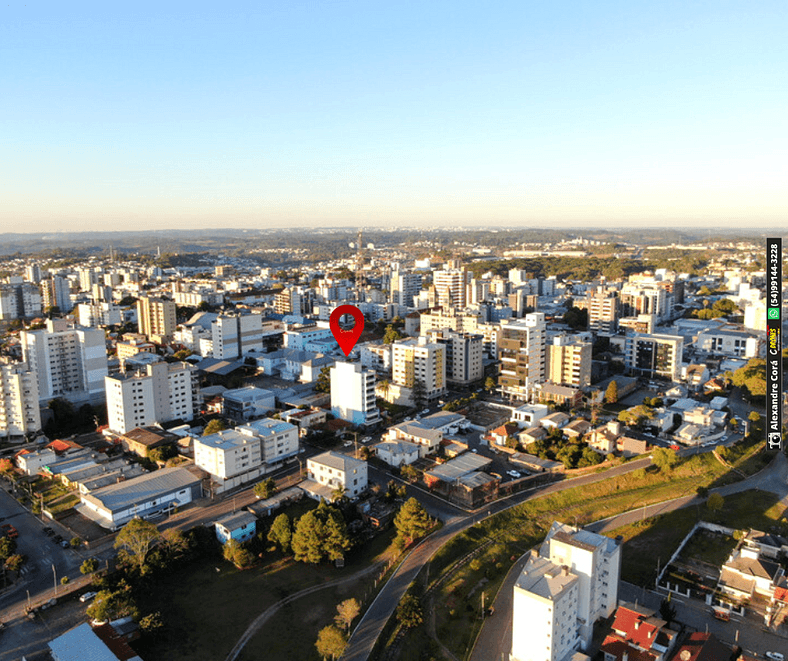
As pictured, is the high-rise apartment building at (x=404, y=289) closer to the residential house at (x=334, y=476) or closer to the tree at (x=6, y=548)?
the residential house at (x=334, y=476)

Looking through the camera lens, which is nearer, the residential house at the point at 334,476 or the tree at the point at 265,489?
the tree at the point at 265,489

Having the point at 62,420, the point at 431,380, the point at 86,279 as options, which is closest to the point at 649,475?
the point at 431,380

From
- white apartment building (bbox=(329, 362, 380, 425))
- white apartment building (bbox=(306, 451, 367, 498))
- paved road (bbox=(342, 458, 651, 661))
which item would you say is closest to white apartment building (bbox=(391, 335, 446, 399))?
white apartment building (bbox=(329, 362, 380, 425))

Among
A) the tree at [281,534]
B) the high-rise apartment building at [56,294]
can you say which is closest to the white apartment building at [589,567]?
the tree at [281,534]

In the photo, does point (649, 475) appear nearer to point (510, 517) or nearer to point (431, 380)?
point (510, 517)

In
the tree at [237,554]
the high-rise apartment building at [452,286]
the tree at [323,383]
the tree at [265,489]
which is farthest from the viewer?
the high-rise apartment building at [452,286]

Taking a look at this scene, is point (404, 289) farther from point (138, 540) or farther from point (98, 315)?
point (138, 540)
